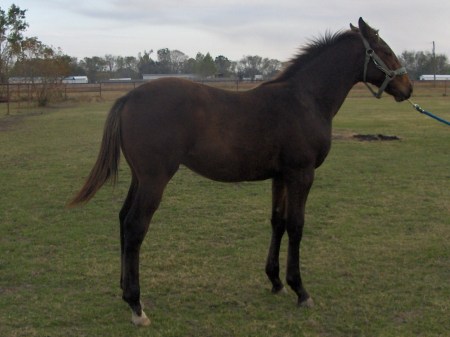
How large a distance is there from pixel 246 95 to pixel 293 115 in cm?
43

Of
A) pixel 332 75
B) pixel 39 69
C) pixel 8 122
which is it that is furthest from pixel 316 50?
pixel 39 69

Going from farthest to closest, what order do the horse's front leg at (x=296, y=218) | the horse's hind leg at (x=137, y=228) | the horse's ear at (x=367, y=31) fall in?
the horse's ear at (x=367, y=31), the horse's front leg at (x=296, y=218), the horse's hind leg at (x=137, y=228)

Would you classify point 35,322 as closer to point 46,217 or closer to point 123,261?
point 123,261

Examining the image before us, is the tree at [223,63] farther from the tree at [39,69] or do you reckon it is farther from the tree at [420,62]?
the tree at [39,69]

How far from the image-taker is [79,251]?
5.34 m

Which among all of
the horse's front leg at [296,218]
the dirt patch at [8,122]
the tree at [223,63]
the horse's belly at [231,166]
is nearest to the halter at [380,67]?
the horse's front leg at [296,218]

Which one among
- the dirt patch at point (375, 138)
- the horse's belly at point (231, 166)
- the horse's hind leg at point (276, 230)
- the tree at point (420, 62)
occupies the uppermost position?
the tree at point (420, 62)

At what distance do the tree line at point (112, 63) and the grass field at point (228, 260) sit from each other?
28775 millimetres

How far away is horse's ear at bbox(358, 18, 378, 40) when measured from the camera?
423 cm

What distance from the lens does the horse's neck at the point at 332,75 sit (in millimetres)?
4238

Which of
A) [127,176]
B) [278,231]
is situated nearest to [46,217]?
[127,176]

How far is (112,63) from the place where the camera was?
89812 mm

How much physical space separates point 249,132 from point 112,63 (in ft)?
297

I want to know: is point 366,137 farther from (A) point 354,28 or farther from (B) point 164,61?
(B) point 164,61
